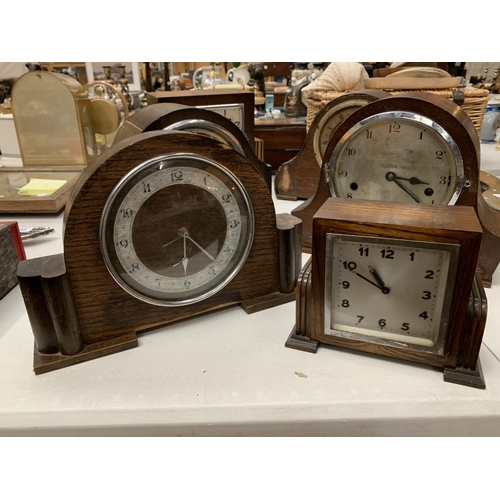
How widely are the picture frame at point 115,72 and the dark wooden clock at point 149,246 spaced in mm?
3200

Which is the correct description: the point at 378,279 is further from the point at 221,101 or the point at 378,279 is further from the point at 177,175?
the point at 221,101

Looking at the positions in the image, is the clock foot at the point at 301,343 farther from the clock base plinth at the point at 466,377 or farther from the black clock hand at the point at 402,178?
the black clock hand at the point at 402,178

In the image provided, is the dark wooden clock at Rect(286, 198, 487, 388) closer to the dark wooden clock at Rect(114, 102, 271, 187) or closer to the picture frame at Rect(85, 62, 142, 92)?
the dark wooden clock at Rect(114, 102, 271, 187)

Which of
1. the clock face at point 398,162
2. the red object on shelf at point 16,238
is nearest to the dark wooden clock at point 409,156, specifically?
the clock face at point 398,162

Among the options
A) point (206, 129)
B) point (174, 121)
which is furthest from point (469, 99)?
point (174, 121)

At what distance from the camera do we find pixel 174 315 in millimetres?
1007

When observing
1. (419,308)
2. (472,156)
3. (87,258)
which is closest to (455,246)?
(419,308)

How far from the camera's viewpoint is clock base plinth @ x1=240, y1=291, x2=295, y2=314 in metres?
1.08

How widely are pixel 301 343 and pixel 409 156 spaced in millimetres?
594

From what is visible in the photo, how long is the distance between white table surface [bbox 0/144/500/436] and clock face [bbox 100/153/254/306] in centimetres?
14

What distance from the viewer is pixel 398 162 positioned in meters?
1.18

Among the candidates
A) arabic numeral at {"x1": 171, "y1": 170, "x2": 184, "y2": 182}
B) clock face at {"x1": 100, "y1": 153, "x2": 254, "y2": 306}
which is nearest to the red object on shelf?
clock face at {"x1": 100, "y1": 153, "x2": 254, "y2": 306}

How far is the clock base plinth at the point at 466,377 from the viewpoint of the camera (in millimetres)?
825

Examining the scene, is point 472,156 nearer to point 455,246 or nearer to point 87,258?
point 455,246
